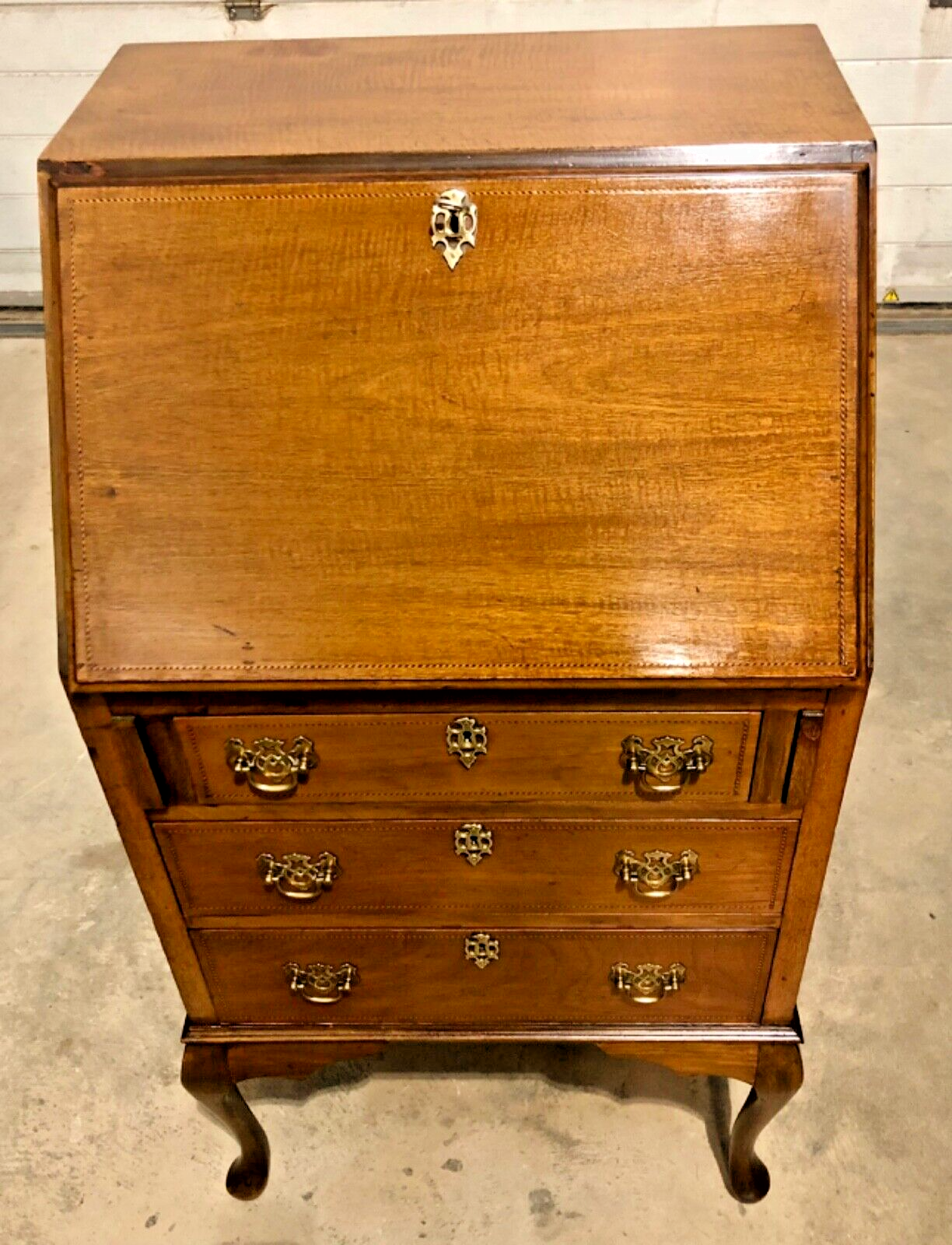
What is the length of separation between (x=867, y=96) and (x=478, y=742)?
3.30 metres

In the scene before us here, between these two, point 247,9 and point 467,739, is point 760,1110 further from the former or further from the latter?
point 247,9

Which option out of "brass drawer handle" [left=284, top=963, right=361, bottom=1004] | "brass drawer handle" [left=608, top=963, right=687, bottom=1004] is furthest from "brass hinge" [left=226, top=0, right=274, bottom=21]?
"brass drawer handle" [left=608, top=963, right=687, bottom=1004]

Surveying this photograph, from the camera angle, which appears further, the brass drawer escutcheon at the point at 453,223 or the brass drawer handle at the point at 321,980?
the brass drawer handle at the point at 321,980

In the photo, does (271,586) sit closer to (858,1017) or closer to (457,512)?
(457,512)

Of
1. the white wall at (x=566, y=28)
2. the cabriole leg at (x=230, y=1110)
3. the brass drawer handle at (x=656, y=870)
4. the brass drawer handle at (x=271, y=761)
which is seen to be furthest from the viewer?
the white wall at (x=566, y=28)

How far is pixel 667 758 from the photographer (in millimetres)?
1352

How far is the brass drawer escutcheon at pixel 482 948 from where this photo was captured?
161cm

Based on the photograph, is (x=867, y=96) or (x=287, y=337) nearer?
(x=287, y=337)

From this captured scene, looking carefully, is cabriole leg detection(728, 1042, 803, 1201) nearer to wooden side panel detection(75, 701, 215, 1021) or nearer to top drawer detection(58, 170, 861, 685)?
top drawer detection(58, 170, 861, 685)

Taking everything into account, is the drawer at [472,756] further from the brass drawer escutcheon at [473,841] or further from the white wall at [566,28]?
the white wall at [566,28]

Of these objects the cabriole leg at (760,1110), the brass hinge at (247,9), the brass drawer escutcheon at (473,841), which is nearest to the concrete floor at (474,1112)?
the cabriole leg at (760,1110)

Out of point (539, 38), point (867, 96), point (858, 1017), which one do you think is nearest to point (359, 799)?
point (539, 38)

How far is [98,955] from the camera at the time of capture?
7.71ft

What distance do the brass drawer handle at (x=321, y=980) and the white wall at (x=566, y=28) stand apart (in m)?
3.10
